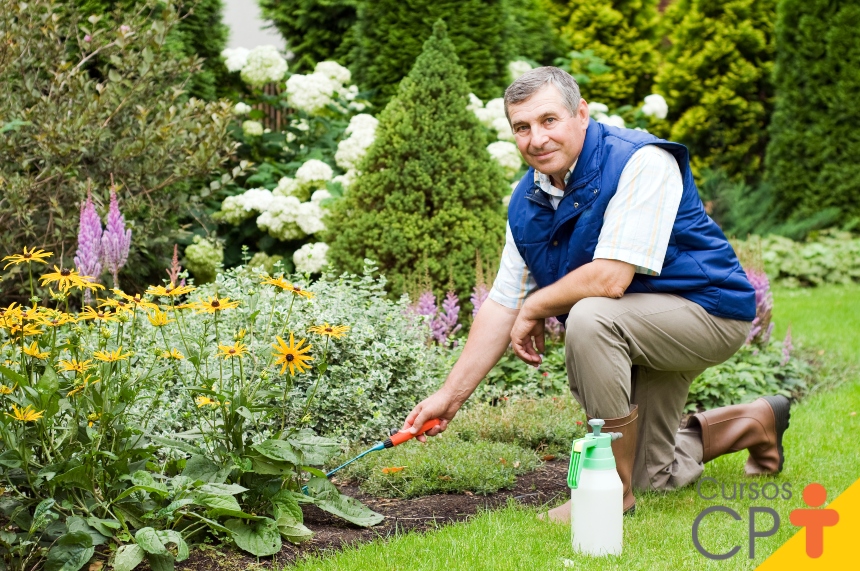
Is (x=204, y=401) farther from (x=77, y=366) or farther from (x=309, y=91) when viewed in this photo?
(x=309, y=91)

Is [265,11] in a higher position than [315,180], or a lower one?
higher

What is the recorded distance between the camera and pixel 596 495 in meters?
2.61

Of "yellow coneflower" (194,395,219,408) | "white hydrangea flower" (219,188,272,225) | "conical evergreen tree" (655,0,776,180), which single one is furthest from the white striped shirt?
"conical evergreen tree" (655,0,776,180)

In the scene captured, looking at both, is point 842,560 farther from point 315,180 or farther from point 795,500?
point 315,180

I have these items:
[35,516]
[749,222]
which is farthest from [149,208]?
[749,222]

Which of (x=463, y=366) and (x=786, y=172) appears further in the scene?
(x=786, y=172)

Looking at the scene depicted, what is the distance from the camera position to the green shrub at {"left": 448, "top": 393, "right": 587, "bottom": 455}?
390cm

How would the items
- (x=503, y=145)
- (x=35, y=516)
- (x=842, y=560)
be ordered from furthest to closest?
(x=503, y=145), (x=842, y=560), (x=35, y=516)

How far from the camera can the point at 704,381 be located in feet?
15.7

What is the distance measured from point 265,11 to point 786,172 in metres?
5.31

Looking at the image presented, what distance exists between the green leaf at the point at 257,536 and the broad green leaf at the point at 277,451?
20cm

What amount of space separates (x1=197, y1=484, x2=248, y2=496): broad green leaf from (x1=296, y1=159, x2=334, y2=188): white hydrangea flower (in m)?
4.13

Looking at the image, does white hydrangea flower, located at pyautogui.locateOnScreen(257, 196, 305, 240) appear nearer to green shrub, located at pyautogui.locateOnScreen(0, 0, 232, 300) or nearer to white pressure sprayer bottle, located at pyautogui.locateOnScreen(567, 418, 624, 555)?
green shrub, located at pyautogui.locateOnScreen(0, 0, 232, 300)

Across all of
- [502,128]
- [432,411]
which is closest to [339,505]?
[432,411]
